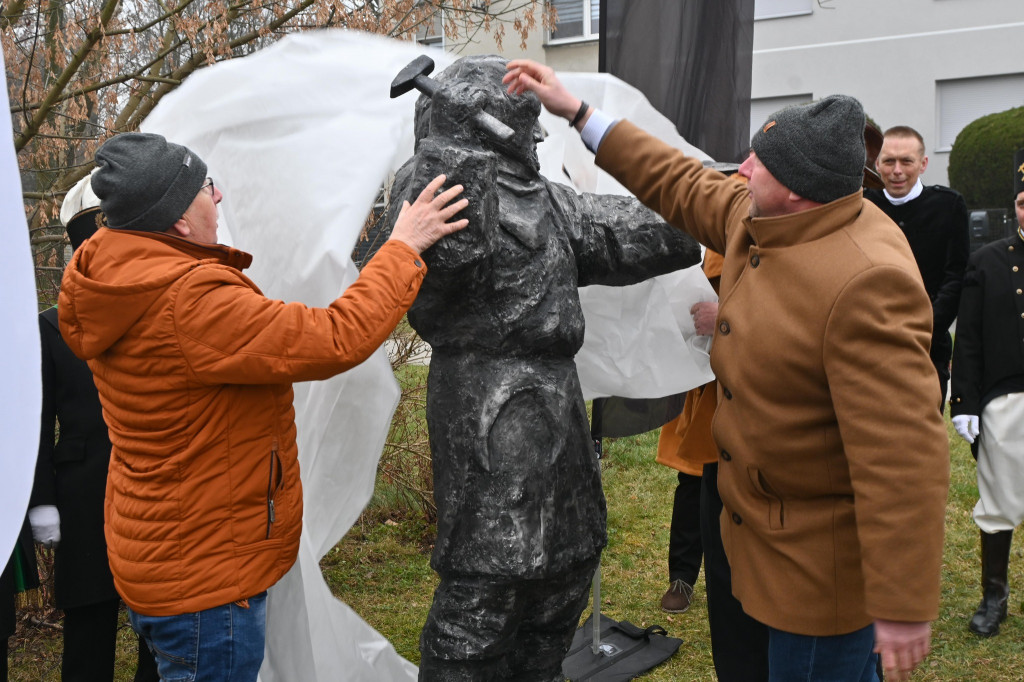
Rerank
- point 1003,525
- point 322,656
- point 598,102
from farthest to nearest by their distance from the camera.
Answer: point 1003,525 → point 598,102 → point 322,656

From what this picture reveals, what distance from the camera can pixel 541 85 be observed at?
2117 millimetres

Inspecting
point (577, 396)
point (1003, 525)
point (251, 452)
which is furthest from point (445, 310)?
point (1003, 525)

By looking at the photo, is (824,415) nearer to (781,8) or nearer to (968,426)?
(968,426)

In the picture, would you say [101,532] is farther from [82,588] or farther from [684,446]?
[684,446]

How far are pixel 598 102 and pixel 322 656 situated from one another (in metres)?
1.73

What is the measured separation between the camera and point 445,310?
7.02ft

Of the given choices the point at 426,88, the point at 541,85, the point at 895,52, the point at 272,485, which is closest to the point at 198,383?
the point at 272,485

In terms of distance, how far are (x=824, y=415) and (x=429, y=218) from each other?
2.98 ft

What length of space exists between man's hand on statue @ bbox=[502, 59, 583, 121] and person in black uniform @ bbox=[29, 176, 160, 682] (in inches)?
55.9

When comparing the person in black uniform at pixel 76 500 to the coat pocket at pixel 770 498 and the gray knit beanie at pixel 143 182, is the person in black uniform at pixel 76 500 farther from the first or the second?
the coat pocket at pixel 770 498

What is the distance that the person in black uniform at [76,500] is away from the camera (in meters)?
2.74

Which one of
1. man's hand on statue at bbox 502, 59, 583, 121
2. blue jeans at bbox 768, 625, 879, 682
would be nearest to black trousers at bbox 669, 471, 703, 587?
blue jeans at bbox 768, 625, 879, 682

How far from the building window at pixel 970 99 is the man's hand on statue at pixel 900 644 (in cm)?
1580

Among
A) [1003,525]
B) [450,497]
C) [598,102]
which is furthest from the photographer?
[1003,525]
